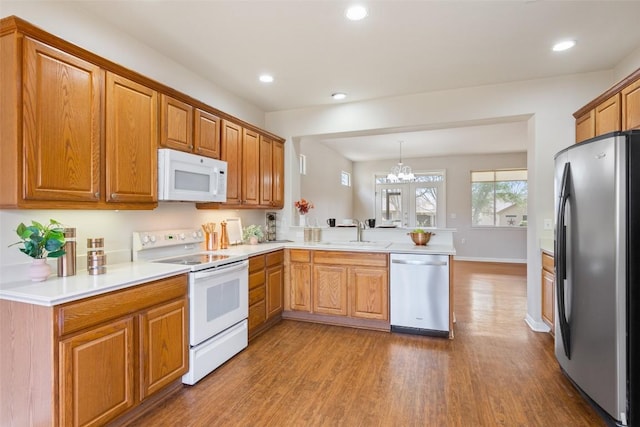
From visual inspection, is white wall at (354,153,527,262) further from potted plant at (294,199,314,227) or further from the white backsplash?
the white backsplash

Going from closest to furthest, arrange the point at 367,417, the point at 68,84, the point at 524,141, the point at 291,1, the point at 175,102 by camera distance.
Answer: the point at 68,84, the point at 367,417, the point at 291,1, the point at 175,102, the point at 524,141

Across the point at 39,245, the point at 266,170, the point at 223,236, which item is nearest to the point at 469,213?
the point at 266,170

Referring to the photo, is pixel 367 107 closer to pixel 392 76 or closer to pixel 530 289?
pixel 392 76

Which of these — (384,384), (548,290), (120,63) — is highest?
(120,63)

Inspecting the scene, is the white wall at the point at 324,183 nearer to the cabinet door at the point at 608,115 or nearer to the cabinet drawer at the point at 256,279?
the cabinet drawer at the point at 256,279

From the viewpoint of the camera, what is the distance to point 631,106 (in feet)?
7.75

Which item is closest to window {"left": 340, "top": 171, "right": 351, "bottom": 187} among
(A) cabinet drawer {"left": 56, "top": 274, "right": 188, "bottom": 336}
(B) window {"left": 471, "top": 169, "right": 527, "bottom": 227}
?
(B) window {"left": 471, "top": 169, "right": 527, "bottom": 227}

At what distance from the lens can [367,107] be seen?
408 cm

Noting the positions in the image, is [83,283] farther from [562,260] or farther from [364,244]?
[562,260]

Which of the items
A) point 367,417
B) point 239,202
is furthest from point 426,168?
point 367,417

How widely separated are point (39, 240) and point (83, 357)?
0.71 metres

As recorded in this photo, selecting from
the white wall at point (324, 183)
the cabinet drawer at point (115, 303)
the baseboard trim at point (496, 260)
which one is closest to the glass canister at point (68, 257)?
the cabinet drawer at point (115, 303)

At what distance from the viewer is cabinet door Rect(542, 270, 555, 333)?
3076 mm

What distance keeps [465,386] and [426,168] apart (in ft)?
22.3
